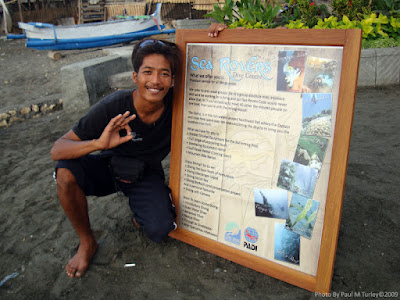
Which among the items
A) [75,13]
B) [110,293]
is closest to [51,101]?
[110,293]

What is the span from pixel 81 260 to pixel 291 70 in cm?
178

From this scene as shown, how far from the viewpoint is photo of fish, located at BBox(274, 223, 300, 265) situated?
1.77 metres

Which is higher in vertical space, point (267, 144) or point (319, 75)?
point (319, 75)

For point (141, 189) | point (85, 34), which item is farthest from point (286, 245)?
point (85, 34)

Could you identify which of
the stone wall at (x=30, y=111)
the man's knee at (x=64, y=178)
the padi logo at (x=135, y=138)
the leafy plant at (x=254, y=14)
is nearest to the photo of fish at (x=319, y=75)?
the padi logo at (x=135, y=138)

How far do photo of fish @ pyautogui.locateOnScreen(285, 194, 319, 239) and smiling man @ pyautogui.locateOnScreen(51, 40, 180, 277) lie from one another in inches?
31.9

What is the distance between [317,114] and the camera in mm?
1589

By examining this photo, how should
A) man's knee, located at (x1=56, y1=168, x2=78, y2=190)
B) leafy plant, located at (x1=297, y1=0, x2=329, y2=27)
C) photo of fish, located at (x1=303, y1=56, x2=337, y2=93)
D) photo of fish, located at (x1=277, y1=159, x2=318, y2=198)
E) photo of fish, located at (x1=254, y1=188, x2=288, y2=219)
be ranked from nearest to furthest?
photo of fish, located at (x1=303, y1=56, x2=337, y2=93)
photo of fish, located at (x1=277, y1=159, x2=318, y2=198)
photo of fish, located at (x1=254, y1=188, x2=288, y2=219)
man's knee, located at (x1=56, y1=168, x2=78, y2=190)
leafy plant, located at (x1=297, y1=0, x2=329, y2=27)

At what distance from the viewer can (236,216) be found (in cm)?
195

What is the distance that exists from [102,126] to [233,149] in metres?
0.88

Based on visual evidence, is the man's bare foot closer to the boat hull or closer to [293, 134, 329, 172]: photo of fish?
[293, 134, 329, 172]: photo of fish

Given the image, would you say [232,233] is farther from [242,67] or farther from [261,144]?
[242,67]

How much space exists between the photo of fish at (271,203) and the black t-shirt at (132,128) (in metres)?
0.81

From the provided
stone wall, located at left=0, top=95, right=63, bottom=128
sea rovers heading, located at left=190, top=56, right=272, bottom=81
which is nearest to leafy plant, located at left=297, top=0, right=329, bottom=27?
stone wall, located at left=0, top=95, right=63, bottom=128
